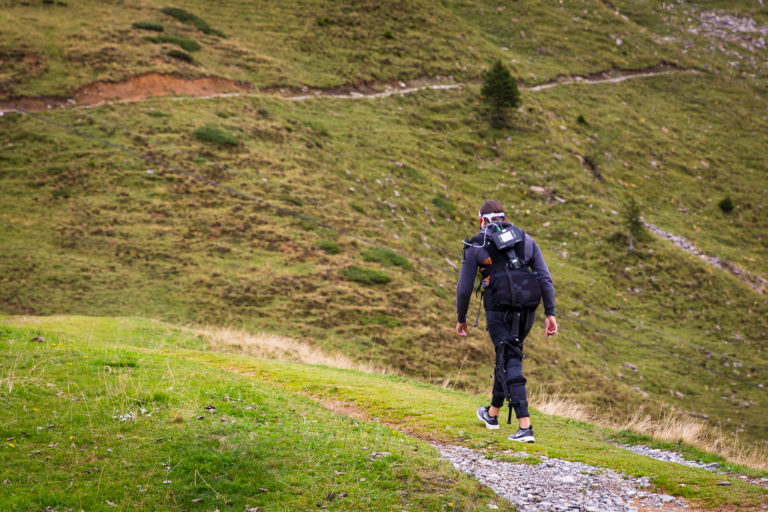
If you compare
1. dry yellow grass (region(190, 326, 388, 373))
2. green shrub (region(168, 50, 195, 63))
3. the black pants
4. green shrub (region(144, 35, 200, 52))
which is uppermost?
green shrub (region(144, 35, 200, 52))

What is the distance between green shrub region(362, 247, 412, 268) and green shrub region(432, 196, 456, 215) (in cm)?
1016

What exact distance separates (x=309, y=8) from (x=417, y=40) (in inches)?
551

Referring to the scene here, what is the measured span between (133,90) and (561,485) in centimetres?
4097

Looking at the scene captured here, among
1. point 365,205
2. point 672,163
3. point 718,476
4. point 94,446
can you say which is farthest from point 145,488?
point 672,163

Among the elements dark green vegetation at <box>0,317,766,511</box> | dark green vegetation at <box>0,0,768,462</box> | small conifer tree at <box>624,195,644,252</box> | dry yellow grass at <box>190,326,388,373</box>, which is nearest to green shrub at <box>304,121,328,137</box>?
dark green vegetation at <box>0,0,768,462</box>

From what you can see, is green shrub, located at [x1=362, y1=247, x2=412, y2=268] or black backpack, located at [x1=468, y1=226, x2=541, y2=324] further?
green shrub, located at [x1=362, y1=247, x2=412, y2=268]

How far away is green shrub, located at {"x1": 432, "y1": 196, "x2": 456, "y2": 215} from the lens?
41.4m

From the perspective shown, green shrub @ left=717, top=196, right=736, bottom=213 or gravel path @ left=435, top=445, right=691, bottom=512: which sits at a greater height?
green shrub @ left=717, top=196, right=736, bottom=213

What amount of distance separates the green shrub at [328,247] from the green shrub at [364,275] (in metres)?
1.82

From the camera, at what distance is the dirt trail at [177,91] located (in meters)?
35.6

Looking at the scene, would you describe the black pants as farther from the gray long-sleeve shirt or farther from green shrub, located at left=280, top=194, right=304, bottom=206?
green shrub, located at left=280, top=194, right=304, bottom=206

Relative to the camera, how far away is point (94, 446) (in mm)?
6688

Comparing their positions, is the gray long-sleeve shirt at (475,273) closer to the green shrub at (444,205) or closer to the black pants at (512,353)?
the black pants at (512,353)

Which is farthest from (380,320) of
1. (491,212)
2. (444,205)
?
(491,212)
